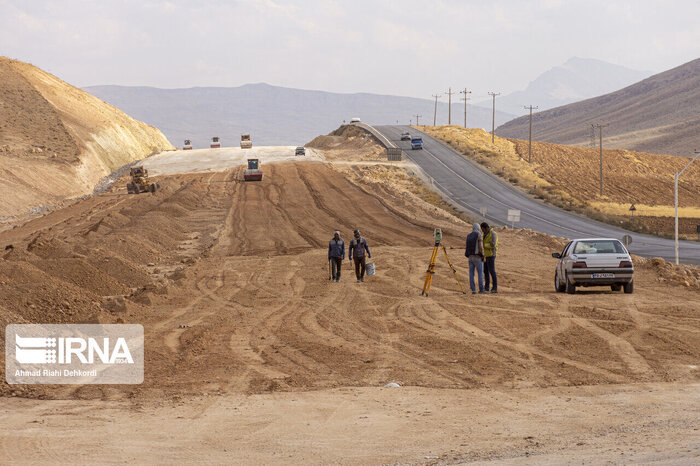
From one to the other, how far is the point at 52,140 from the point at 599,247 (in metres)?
79.8

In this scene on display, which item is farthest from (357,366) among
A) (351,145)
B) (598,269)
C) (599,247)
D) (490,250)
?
(351,145)

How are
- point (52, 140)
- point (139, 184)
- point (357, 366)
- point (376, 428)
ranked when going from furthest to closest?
point (52, 140), point (139, 184), point (357, 366), point (376, 428)

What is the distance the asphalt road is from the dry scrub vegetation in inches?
81.7

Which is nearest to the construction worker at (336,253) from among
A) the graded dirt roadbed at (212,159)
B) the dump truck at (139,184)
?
the dump truck at (139,184)

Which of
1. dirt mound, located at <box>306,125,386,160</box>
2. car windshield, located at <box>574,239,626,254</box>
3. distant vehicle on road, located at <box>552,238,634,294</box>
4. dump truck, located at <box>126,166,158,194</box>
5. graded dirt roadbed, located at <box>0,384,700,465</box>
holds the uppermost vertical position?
dirt mound, located at <box>306,125,386,160</box>

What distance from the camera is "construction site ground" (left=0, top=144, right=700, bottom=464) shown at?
9.07 m

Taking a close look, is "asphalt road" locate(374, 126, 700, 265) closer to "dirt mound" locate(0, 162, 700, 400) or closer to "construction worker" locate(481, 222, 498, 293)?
"dirt mound" locate(0, 162, 700, 400)

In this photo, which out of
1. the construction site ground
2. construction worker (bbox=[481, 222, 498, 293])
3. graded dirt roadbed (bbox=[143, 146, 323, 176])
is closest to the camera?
the construction site ground

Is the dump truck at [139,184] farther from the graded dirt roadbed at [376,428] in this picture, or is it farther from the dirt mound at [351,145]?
the graded dirt roadbed at [376,428]

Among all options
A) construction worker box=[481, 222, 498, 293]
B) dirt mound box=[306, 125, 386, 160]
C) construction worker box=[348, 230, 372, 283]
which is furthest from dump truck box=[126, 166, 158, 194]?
construction worker box=[481, 222, 498, 293]

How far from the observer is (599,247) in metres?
21.7

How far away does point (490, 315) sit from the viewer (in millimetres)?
18234

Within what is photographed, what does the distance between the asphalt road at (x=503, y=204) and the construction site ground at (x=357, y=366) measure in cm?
2717

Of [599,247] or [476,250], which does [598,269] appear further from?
[476,250]
